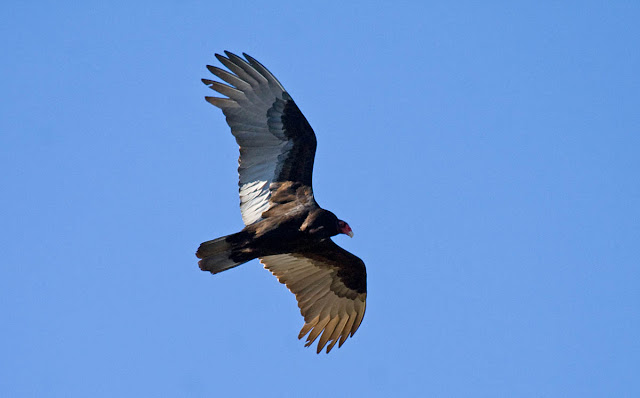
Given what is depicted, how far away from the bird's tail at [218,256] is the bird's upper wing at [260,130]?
0.49m

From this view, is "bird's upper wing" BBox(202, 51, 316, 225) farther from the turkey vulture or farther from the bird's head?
the bird's head

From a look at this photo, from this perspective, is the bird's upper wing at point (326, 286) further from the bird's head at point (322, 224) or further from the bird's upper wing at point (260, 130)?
the bird's upper wing at point (260, 130)

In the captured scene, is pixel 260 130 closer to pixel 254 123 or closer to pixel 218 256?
pixel 254 123

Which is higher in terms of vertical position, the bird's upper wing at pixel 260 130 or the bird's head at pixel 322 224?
the bird's upper wing at pixel 260 130

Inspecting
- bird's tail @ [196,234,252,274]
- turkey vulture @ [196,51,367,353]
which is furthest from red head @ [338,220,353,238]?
bird's tail @ [196,234,252,274]

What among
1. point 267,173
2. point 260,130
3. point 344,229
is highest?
point 260,130

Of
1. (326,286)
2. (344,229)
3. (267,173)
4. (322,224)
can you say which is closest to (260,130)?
(267,173)

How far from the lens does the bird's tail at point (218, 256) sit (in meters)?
9.20

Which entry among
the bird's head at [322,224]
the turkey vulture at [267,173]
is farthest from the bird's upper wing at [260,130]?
the bird's head at [322,224]

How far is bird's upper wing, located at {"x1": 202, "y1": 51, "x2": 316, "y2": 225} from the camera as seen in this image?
9477 millimetres

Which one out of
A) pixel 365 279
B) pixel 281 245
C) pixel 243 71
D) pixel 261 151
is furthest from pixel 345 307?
pixel 243 71

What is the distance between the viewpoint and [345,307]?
10484 millimetres

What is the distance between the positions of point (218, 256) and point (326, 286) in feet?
5.74

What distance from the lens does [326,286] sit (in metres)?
10.5
